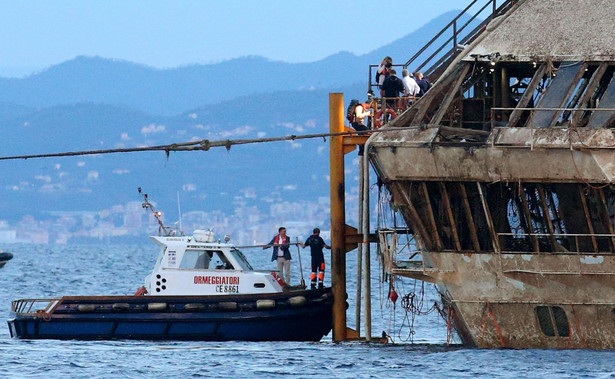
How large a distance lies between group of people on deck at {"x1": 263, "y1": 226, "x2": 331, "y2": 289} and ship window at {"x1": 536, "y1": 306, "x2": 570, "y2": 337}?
6509 mm

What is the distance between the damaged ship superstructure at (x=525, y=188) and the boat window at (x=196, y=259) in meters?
6.77

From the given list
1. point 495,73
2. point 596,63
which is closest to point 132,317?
point 495,73

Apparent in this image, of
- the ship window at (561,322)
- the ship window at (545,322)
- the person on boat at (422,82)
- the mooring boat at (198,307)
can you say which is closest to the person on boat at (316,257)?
the mooring boat at (198,307)

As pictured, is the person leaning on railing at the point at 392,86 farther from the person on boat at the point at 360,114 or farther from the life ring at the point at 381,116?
the person on boat at the point at 360,114

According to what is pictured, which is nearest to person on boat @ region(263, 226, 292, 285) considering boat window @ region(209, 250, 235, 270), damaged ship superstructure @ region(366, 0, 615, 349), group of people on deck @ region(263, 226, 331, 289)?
group of people on deck @ region(263, 226, 331, 289)

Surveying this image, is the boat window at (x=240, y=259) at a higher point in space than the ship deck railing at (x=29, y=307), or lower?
higher

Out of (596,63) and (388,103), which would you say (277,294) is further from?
(596,63)

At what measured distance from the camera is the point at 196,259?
3744 centimetres

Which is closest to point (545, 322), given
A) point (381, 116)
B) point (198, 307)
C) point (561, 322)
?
point (561, 322)

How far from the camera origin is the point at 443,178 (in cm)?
3138

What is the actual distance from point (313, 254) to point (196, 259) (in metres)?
3.06

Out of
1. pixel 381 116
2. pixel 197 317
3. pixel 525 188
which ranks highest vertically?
pixel 381 116

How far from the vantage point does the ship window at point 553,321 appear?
32031mm

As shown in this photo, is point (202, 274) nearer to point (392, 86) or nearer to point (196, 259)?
point (196, 259)
